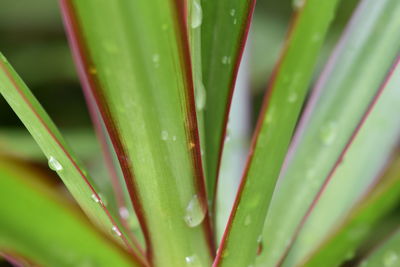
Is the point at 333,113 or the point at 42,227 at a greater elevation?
the point at 333,113

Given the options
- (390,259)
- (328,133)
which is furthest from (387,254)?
(328,133)

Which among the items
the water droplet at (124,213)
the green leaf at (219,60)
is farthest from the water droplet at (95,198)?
the water droplet at (124,213)

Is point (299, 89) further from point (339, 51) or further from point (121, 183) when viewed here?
point (121, 183)

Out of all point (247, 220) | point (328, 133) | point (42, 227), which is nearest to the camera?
point (42, 227)

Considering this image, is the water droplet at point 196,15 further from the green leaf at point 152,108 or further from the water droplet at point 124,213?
the water droplet at point 124,213

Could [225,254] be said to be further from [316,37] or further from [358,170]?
Answer: [358,170]

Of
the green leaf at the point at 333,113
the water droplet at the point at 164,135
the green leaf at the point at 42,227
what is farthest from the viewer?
the green leaf at the point at 333,113
